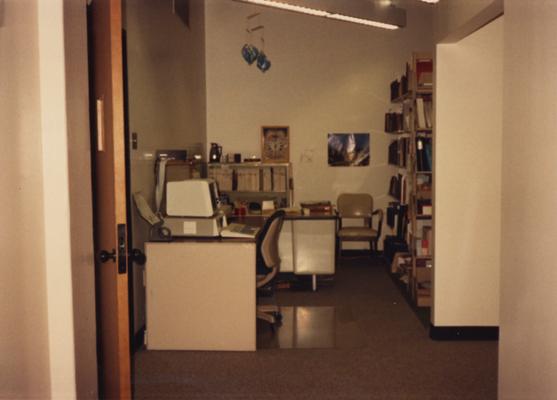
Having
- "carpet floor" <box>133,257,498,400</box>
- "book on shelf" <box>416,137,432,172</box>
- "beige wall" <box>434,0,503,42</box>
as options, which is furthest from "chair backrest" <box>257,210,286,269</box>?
"beige wall" <box>434,0,503,42</box>

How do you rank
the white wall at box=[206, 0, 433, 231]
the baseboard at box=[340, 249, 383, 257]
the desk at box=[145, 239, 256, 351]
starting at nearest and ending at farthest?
the desk at box=[145, 239, 256, 351], the white wall at box=[206, 0, 433, 231], the baseboard at box=[340, 249, 383, 257]

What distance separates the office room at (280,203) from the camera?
2.96 metres

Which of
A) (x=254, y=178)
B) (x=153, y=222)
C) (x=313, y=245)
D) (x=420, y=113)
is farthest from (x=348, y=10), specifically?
(x=254, y=178)

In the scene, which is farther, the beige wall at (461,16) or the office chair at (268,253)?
the office chair at (268,253)

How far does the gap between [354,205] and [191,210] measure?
3.98 meters

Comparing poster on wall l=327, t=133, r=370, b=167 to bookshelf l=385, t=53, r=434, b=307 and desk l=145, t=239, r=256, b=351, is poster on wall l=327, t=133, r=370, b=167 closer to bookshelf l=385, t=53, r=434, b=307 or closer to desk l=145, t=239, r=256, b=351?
bookshelf l=385, t=53, r=434, b=307

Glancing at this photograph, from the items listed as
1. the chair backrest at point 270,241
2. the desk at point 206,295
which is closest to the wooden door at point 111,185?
the desk at point 206,295

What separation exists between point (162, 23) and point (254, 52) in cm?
232

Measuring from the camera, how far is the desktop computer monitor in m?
5.12

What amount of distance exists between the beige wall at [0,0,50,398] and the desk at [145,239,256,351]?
6.51 feet

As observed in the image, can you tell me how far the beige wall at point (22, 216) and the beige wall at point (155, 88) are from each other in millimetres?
2227

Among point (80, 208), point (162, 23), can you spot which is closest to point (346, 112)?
point (162, 23)

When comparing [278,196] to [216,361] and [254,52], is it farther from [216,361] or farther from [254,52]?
[216,361]

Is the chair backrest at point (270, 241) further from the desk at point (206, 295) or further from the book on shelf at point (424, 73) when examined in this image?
the book on shelf at point (424, 73)
